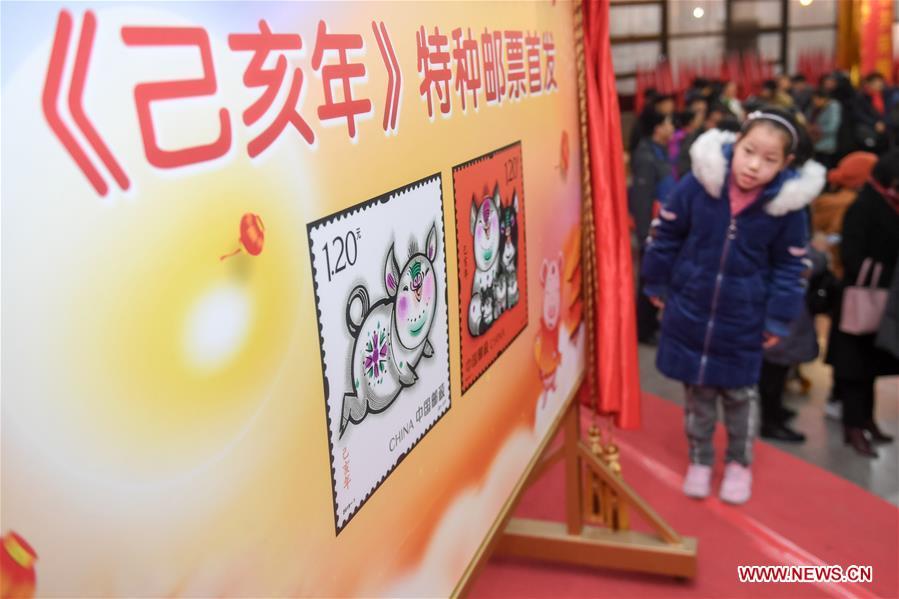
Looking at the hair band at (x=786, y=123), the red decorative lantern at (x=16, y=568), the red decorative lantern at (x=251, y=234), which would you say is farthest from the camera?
the hair band at (x=786, y=123)

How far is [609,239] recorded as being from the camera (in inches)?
78.8

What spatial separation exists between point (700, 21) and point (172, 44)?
30.6ft

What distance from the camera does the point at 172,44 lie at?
65 cm

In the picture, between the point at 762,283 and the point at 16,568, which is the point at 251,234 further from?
the point at 762,283

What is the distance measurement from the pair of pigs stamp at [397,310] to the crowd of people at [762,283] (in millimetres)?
1074

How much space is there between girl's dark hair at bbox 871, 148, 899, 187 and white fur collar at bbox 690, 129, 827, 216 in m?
0.44

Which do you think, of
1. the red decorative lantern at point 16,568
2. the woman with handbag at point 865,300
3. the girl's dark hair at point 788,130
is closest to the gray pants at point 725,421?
the woman with handbag at point 865,300

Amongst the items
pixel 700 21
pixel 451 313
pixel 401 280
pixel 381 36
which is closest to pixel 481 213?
pixel 451 313

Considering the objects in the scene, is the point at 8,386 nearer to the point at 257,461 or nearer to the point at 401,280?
the point at 257,461

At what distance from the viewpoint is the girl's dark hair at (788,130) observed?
2.19 metres

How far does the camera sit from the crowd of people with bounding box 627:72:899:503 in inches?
88.5

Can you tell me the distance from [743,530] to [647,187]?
223 cm

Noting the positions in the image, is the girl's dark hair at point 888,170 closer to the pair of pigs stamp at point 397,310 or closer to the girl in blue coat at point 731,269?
the girl in blue coat at point 731,269

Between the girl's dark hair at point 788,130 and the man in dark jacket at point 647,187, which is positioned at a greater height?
the girl's dark hair at point 788,130
